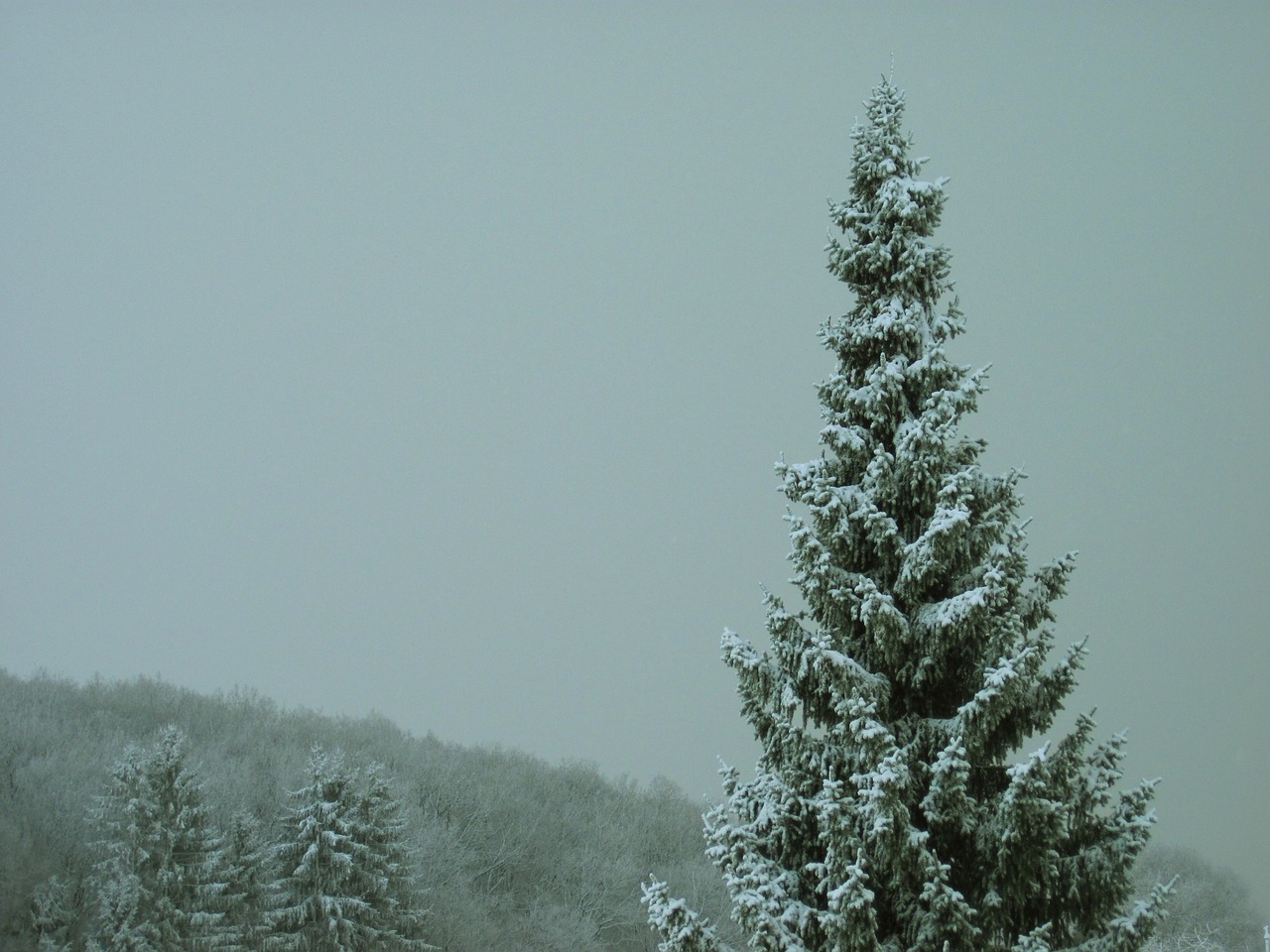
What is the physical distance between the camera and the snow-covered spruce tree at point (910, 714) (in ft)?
30.0

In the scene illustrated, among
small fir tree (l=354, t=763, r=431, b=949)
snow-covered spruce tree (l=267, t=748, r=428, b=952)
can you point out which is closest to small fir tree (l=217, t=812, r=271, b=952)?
snow-covered spruce tree (l=267, t=748, r=428, b=952)

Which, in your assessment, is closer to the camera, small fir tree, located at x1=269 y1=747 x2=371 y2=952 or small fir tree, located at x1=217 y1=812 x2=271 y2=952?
small fir tree, located at x1=217 y1=812 x2=271 y2=952

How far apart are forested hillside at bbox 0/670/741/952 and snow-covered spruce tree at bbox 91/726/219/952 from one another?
55.3 inches

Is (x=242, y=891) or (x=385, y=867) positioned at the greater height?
(x=385, y=867)

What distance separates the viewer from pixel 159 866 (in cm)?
2528

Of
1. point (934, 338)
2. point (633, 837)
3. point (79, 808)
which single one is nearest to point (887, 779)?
point (934, 338)

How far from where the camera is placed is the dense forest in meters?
27.6

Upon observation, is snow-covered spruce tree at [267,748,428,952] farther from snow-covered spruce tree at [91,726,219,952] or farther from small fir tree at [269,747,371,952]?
snow-covered spruce tree at [91,726,219,952]

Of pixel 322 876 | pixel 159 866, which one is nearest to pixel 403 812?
pixel 322 876

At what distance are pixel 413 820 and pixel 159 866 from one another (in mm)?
13845

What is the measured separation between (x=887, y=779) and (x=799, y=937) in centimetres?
178

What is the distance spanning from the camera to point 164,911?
2489 centimetres

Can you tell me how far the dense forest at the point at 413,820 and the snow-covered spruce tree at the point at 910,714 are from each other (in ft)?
66.2

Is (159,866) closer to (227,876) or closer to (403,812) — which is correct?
(227,876)
